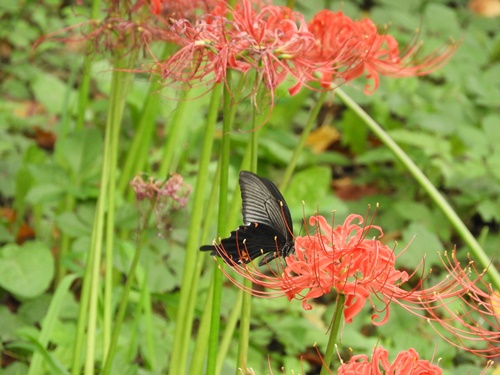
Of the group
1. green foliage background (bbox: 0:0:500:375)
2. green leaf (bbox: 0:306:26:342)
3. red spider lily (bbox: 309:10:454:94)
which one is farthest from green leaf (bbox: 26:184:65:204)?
red spider lily (bbox: 309:10:454:94)

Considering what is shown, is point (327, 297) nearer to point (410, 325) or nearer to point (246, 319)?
point (410, 325)

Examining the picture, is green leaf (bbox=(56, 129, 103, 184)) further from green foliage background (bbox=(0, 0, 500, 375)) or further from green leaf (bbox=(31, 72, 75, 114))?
green leaf (bbox=(31, 72, 75, 114))

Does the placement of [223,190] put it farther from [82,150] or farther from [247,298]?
[82,150]

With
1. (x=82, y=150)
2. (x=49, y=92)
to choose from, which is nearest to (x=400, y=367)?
(x=82, y=150)

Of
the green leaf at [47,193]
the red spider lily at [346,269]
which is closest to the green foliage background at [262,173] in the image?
the green leaf at [47,193]

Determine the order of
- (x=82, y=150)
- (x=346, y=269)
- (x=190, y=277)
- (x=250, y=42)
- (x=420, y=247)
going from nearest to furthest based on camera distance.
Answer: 1. (x=346, y=269)
2. (x=250, y=42)
3. (x=190, y=277)
4. (x=82, y=150)
5. (x=420, y=247)

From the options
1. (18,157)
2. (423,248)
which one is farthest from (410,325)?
(18,157)
